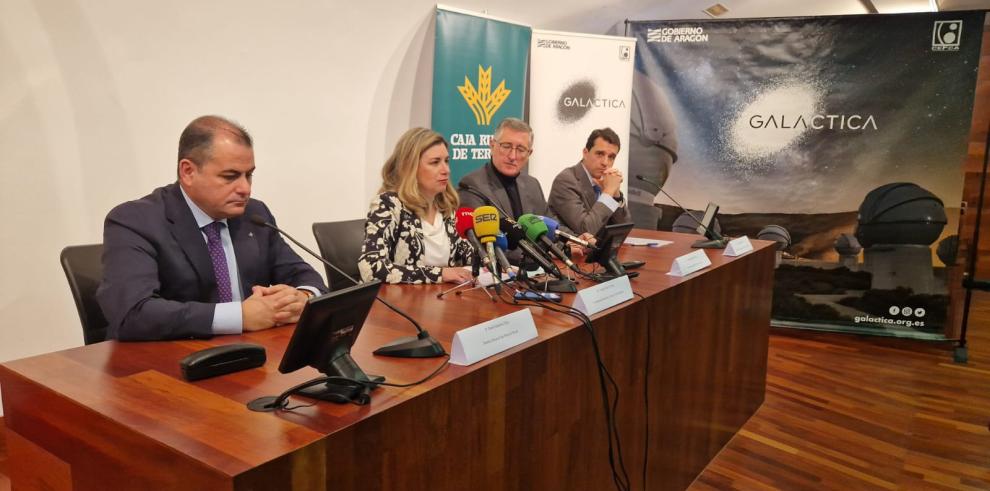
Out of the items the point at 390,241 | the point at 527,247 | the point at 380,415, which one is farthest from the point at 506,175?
the point at 380,415

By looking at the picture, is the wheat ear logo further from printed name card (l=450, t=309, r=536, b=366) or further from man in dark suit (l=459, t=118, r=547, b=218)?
printed name card (l=450, t=309, r=536, b=366)

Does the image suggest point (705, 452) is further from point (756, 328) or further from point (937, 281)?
point (937, 281)

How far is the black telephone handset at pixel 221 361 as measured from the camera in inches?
46.1

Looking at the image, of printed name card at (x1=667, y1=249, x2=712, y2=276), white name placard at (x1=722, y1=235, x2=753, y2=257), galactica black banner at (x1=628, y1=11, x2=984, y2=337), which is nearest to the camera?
printed name card at (x1=667, y1=249, x2=712, y2=276)

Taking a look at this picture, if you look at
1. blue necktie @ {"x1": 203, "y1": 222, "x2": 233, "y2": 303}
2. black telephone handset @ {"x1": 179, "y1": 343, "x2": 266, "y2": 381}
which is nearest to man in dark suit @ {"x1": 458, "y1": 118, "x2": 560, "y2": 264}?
blue necktie @ {"x1": 203, "y1": 222, "x2": 233, "y2": 303}

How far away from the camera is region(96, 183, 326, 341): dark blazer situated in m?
1.44

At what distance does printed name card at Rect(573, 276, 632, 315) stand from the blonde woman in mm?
653

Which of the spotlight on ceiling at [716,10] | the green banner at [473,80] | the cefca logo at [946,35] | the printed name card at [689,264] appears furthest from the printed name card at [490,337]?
the spotlight on ceiling at [716,10]

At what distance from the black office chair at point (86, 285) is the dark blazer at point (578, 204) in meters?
2.02

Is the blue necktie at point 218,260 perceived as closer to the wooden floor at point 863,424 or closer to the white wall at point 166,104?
the wooden floor at point 863,424

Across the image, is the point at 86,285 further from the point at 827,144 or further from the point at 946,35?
the point at 946,35

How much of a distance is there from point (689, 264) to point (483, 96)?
2267 millimetres

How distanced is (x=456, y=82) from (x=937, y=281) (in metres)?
3.23

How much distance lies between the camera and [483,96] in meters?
4.24
